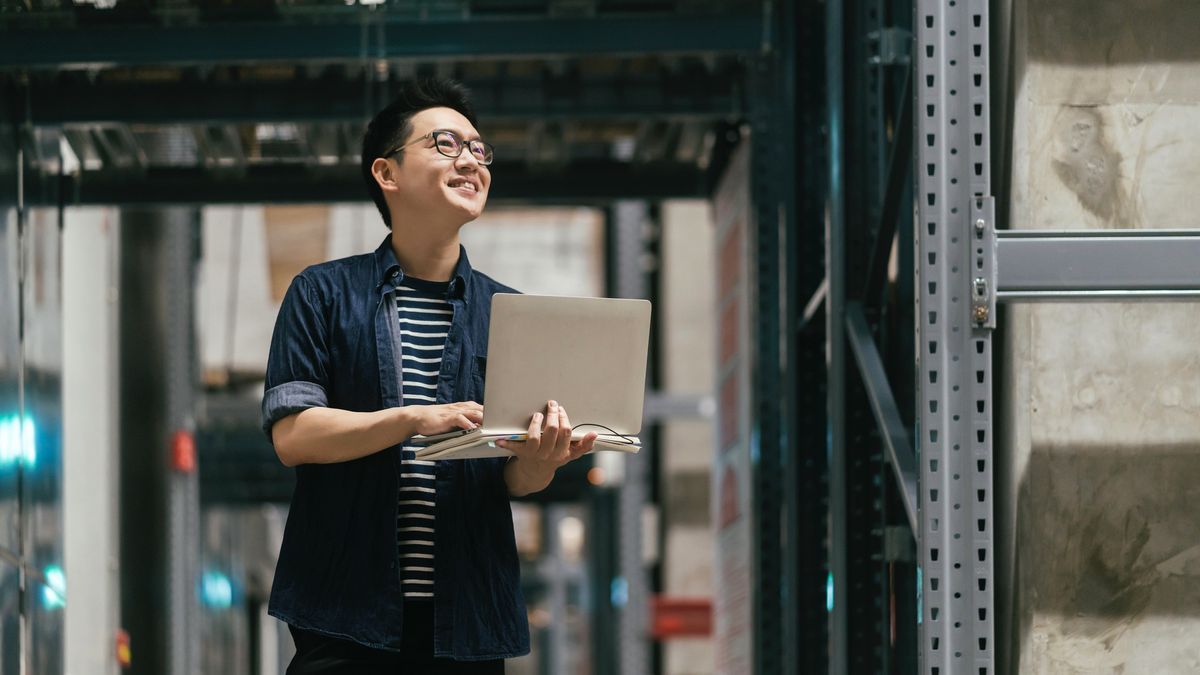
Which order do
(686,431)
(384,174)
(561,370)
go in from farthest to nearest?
(686,431), (384,174), (561,370)

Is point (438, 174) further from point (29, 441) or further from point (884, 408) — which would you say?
point (29, 441)

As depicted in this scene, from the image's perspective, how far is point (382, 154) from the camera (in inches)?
161

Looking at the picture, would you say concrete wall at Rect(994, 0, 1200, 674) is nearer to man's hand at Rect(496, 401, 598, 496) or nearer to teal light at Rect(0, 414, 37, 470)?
man's hand at Rect(496, 401, 598, 496)

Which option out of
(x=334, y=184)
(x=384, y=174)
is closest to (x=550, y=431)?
(x=384, y=174)

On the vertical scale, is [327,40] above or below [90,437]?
above

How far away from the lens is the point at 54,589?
7.46 meters

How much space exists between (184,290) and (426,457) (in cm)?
908

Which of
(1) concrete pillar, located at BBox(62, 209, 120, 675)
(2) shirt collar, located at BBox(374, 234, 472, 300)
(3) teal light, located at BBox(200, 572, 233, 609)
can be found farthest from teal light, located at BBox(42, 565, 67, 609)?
(3) teal light, located at BBox(200, 572, 233, 609)

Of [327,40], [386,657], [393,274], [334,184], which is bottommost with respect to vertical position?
[386,657]

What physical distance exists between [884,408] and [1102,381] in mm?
816

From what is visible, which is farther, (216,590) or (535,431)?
(216,590)

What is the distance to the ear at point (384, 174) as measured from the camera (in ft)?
13.3

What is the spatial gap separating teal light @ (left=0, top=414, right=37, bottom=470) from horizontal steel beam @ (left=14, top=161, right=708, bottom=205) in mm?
1634

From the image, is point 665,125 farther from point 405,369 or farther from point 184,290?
point 184,290
